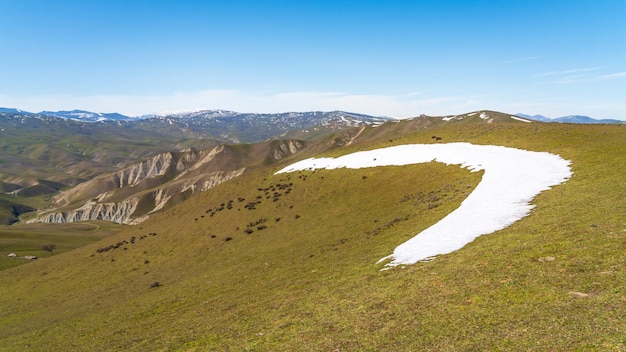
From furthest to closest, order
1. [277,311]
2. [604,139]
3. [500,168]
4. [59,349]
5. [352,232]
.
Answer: [604,139] < [500,168] < [352,232] < [59,349] < [277,311]

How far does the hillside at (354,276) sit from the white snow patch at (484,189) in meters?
1.37

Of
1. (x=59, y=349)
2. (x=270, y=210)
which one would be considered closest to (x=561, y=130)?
(x=270, y=210)

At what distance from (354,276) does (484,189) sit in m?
20.7

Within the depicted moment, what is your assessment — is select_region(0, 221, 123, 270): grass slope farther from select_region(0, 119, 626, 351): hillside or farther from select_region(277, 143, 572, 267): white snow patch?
select_region(277, 143, 572, 267): white snow patch

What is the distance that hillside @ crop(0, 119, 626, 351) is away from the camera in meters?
13.9

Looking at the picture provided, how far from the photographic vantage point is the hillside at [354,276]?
13.9 meters

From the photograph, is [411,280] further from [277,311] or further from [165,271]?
[165,271]

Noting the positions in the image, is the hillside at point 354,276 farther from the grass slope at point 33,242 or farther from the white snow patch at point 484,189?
the grass slope at point 33,242

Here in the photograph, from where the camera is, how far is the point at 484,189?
3653cm

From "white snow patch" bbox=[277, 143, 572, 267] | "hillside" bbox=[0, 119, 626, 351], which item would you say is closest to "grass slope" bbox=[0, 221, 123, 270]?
"hillside" bbox=[0, 119, 626, 351]

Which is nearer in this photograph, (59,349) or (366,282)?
(366,282)

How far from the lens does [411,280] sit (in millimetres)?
19641

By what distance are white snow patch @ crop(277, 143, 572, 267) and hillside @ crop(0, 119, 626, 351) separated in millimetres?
1370

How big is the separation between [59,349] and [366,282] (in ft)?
80.0
